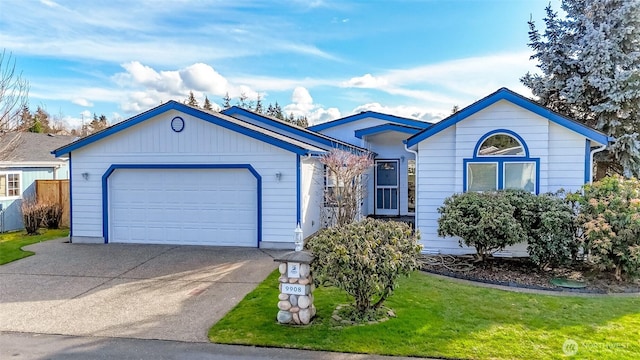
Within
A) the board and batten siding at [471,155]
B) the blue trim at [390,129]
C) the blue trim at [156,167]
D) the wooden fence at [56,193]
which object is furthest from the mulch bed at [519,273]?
the wooden fence at [56,193]

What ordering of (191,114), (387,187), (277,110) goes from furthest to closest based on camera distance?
(277,110) → (387,187) → (191,114)

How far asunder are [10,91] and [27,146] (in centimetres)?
568

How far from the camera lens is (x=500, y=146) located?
9773 mm

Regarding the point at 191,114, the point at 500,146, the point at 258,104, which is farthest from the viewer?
the point at 258,104

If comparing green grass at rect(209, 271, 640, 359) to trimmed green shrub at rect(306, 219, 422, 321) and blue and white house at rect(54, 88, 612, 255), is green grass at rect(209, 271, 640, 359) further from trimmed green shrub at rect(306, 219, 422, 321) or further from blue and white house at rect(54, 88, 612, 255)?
blue and white house at rect(54, 88, 612, 255)

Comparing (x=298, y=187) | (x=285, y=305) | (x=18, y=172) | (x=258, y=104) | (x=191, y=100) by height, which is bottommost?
(x=285, y=305)

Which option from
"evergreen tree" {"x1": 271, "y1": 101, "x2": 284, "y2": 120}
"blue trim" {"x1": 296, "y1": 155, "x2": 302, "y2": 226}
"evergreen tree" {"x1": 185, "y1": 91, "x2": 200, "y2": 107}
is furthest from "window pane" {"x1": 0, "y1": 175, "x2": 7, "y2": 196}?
"evergreen tree" {"x1": 271, "y1": 101, "x2": 284, "y2": 120}

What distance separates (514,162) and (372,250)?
19.1ft

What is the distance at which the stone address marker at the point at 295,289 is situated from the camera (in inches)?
221

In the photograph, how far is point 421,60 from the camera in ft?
51.2

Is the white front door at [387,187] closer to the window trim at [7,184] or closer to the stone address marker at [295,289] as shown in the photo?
the stone address marker at [295,289]

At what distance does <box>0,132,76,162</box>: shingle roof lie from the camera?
47.7 feet

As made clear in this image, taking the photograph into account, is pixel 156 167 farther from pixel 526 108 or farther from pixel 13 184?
pixel 526 108

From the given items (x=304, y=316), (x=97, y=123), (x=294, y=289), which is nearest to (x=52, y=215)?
(x=294, y=289)
